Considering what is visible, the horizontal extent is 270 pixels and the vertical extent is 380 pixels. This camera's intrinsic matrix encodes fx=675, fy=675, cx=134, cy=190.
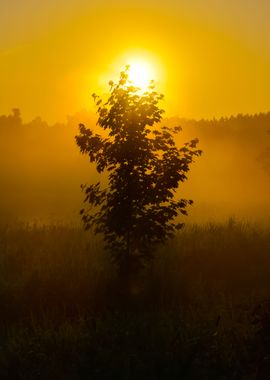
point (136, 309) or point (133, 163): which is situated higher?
point (133, 163)

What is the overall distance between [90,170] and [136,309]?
7025cm

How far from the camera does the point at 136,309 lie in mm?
13250

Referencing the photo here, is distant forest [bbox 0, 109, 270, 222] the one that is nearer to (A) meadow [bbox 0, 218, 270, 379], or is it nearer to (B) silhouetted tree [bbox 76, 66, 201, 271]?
(A) meadow [bbox 0, 218, 270, 379]

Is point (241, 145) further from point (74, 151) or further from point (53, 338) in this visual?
point (53, 338)

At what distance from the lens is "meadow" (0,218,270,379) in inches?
340

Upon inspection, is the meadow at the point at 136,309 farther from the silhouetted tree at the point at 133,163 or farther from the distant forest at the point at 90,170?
the distant forest at the point at 90,170

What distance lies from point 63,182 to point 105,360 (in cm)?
6694

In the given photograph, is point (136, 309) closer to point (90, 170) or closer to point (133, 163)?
point (133, 163)

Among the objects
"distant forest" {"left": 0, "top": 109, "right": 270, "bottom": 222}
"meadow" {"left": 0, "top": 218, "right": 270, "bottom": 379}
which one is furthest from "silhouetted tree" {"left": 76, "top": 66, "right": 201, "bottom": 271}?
"distant forest" {"left": 0, "top": 109, "right": 270, "bottom": 222}

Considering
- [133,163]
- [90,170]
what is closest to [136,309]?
[133,163]

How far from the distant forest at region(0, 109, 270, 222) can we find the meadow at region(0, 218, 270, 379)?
22.4m

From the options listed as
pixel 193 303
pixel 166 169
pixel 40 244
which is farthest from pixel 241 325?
pixel 40 244

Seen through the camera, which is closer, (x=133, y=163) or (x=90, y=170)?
(x=133, y=163)

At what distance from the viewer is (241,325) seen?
10.2 metres
